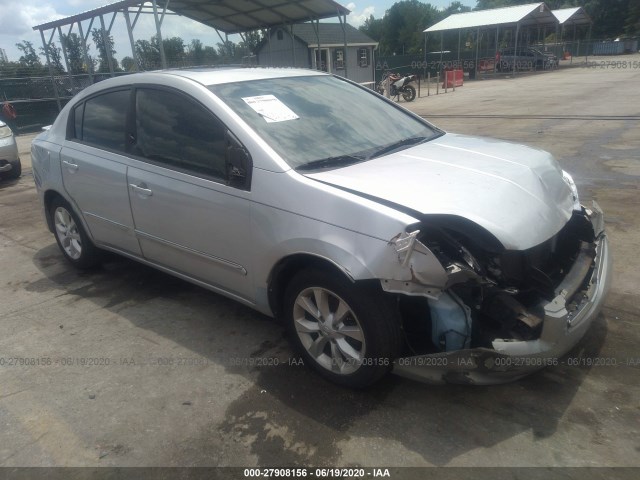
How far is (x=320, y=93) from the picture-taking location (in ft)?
12.1

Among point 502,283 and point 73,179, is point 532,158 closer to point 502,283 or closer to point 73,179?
point 502,283

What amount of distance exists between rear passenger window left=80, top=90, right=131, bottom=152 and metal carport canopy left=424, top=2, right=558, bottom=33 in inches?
1336

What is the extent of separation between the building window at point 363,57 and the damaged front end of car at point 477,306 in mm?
38879

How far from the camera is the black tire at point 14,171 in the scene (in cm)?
939

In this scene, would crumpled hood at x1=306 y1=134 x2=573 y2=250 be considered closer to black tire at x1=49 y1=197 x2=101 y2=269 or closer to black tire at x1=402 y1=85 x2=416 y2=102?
black tire at x1=49 y1=197 x2=101 y2=269

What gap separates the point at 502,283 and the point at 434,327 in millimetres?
404

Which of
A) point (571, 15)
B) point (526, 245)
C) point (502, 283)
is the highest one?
point (571, 15)

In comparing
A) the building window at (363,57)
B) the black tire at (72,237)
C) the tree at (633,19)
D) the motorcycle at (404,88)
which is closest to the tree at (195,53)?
the motorcycle at (404,88)

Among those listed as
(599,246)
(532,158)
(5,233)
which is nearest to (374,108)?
(532,158)

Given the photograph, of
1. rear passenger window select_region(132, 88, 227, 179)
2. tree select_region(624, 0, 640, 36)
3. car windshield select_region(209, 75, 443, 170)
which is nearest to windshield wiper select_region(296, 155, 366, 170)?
car windshield select_region(209, 75, 443, 170)

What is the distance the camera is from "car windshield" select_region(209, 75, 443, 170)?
3.04 metres

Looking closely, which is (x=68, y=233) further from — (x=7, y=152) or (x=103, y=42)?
(x=103, y=42)

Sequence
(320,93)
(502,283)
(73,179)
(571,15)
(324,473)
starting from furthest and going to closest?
(571,15) < (73,179) < (320,93) < (502,283) < (324,473)

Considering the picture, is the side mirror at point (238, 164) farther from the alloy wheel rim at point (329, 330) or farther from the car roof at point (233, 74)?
the alloy wheel rim at point (329, 330)
